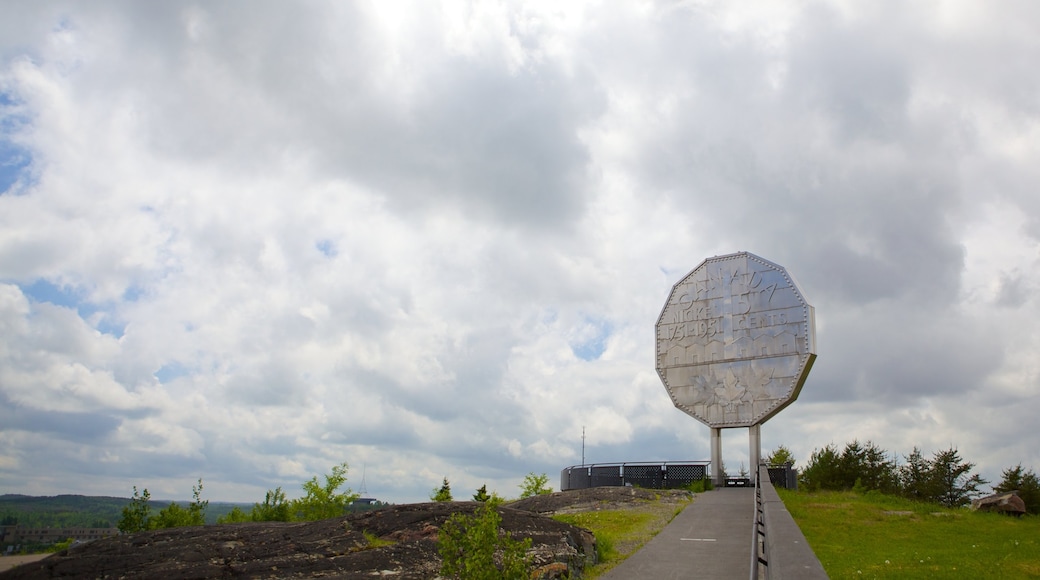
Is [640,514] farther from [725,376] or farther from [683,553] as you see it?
[725,376]

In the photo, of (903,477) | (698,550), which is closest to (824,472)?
(903,477)

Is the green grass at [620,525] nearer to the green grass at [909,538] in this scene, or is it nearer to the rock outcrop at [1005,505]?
the green grass at [909,538]

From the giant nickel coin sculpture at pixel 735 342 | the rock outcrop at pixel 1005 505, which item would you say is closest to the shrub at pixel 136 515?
the giant nickel coin sculpture at pixel 735 342

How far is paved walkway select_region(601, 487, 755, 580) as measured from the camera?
10219 millimetres

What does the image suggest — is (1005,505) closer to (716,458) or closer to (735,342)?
(716,458)

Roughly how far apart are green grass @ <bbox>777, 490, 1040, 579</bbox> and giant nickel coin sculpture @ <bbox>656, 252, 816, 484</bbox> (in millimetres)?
3835

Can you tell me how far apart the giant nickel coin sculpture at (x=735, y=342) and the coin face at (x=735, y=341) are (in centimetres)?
4

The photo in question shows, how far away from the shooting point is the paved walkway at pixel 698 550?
33.5 ft

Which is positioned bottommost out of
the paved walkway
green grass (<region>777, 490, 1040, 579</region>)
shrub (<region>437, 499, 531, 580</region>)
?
green grass (<region>777, 490, 1040, 579</region>)

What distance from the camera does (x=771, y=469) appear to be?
31125 mm

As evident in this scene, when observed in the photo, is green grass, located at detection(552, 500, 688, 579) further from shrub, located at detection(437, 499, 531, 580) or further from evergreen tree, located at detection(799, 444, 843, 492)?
evergreen tree, located at detection(799, 444, 843, 492)

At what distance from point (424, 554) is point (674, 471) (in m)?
22.5

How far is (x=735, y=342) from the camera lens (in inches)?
1193

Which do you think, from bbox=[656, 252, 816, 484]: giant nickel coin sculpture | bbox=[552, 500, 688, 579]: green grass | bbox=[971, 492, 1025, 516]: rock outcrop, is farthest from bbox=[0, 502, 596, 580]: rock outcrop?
bbox=[971, 492, 1025, 516]: rock outcrop
